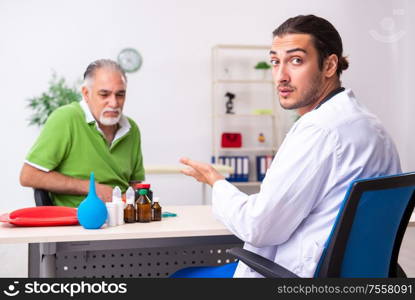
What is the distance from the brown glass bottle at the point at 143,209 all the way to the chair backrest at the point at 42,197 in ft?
1.99

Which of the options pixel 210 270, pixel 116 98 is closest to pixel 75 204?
pixel 116 98

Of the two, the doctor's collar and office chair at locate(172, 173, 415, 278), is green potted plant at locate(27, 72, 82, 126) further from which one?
office chair at locate(172, 173, 415, 278)

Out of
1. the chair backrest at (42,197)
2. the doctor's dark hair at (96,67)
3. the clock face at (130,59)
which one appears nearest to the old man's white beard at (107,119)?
the doctor's dark hair at (96,67)

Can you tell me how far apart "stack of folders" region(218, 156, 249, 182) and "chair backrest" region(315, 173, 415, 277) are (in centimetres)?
445

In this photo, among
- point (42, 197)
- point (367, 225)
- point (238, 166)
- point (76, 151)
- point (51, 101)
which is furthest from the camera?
point (238, 166)

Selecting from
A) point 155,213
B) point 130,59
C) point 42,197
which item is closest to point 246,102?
point 130,59

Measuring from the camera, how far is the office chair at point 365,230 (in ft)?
3.82

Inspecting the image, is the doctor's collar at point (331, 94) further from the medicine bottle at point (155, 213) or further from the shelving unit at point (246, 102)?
the shelving unit at point (246, 102)

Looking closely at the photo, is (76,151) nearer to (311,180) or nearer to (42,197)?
(42,197)

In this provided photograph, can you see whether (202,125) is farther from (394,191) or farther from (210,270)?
(394,191)

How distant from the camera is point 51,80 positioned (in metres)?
5.74

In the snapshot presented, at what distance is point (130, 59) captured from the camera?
19.4ft

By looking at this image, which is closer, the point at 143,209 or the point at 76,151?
the point at 143,209

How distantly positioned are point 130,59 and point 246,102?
5.18 ft
